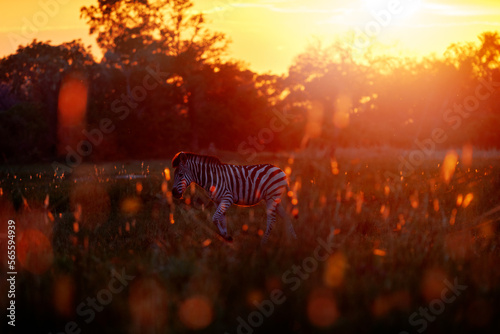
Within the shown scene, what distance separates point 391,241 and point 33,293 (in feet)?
15.9

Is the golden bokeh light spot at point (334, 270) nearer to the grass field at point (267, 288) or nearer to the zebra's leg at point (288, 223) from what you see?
the grass field at point (267, 288)

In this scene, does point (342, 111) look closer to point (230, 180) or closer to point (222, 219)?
point (230, 180)

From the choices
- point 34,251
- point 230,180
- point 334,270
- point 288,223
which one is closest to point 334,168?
point 230,180

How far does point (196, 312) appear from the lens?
489 cm

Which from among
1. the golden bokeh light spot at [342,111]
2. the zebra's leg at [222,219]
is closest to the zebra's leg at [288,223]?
the zebra's leg at [222,219]

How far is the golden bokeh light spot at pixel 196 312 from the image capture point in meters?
4.72

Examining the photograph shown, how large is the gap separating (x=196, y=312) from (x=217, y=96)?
46.2m

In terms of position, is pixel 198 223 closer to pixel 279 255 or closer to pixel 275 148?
pixel 279 255

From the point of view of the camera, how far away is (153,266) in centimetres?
587

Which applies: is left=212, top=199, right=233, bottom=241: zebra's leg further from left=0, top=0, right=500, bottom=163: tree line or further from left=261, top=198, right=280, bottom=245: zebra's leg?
left=0, top=0, right=500, bottom=163: tree line

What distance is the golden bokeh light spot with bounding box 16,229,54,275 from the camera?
22.2 ft

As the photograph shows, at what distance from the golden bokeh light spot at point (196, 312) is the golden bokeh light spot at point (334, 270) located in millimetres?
1403

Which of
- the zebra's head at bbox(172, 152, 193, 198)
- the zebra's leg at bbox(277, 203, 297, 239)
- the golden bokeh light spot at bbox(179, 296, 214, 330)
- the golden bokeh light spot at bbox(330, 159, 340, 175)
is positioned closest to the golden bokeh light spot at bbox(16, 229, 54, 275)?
the golden bokeh light spot at bbox(179, 296, 214, 330)

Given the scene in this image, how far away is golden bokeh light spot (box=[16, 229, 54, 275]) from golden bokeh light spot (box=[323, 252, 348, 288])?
3497 millimetres
